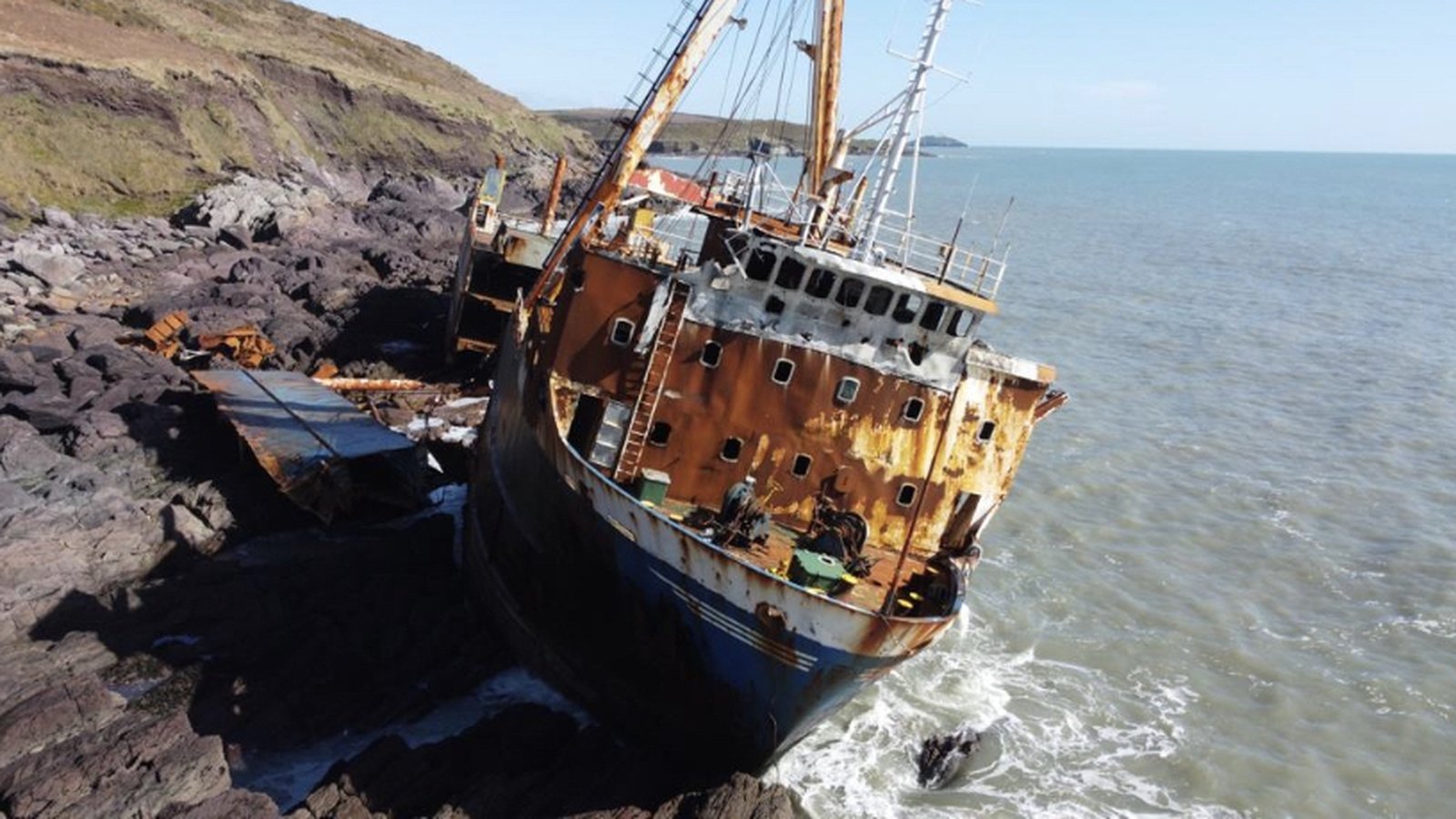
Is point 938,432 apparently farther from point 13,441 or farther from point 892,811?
point 13,441

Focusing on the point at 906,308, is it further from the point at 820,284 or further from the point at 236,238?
the point at 236,238

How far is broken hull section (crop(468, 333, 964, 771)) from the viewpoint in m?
13.1

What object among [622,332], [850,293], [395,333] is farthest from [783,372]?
[395,333]

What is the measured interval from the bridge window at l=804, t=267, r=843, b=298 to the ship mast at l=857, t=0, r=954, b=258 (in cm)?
99

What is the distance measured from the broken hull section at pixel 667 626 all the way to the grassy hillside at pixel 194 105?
130 ft

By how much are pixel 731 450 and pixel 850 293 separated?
340cm

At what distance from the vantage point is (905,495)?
53.3ft

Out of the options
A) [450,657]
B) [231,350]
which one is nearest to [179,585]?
[450,657]

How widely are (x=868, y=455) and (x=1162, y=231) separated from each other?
95186 mm

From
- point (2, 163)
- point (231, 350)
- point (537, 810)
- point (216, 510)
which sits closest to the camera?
point (537, 810)

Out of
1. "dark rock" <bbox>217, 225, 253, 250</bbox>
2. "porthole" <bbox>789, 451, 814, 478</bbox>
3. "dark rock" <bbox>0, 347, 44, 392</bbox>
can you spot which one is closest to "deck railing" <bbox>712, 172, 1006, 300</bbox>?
"porthole" <bbox>789, 451, 814, 478</bbox>

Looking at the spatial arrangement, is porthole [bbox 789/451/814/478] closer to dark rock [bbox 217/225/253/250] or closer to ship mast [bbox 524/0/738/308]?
ship mast [bbox 524/0/738/308]

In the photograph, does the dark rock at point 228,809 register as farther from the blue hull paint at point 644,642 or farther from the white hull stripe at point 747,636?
the white hull stripe at point 747,636

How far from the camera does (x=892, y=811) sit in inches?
626
